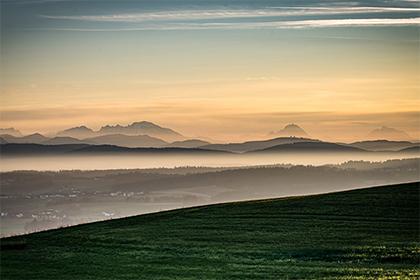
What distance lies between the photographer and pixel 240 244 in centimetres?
4972

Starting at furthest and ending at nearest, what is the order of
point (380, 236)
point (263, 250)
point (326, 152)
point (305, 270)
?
1. point (326, 152)
2. point (380, 236)
3. point (263, 250)
4. point (305, 270)

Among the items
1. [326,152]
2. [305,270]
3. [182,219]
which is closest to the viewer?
[305,270]

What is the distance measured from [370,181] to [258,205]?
95.9m

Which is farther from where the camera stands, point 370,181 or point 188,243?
point 370,181

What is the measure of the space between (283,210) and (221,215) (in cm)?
525

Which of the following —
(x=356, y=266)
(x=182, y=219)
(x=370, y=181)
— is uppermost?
(x=370, y=181)

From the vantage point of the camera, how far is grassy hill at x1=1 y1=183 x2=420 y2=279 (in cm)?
4109

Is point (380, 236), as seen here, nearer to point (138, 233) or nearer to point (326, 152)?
point (138, 233)

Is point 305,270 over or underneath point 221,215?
underneath

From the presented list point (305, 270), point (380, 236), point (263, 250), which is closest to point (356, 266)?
point (305, 270)

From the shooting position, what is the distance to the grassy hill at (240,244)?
41.1 m

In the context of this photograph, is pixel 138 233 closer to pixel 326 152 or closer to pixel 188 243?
pixel 188 243

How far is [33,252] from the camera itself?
1873 inches

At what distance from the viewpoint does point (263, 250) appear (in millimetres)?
47500
